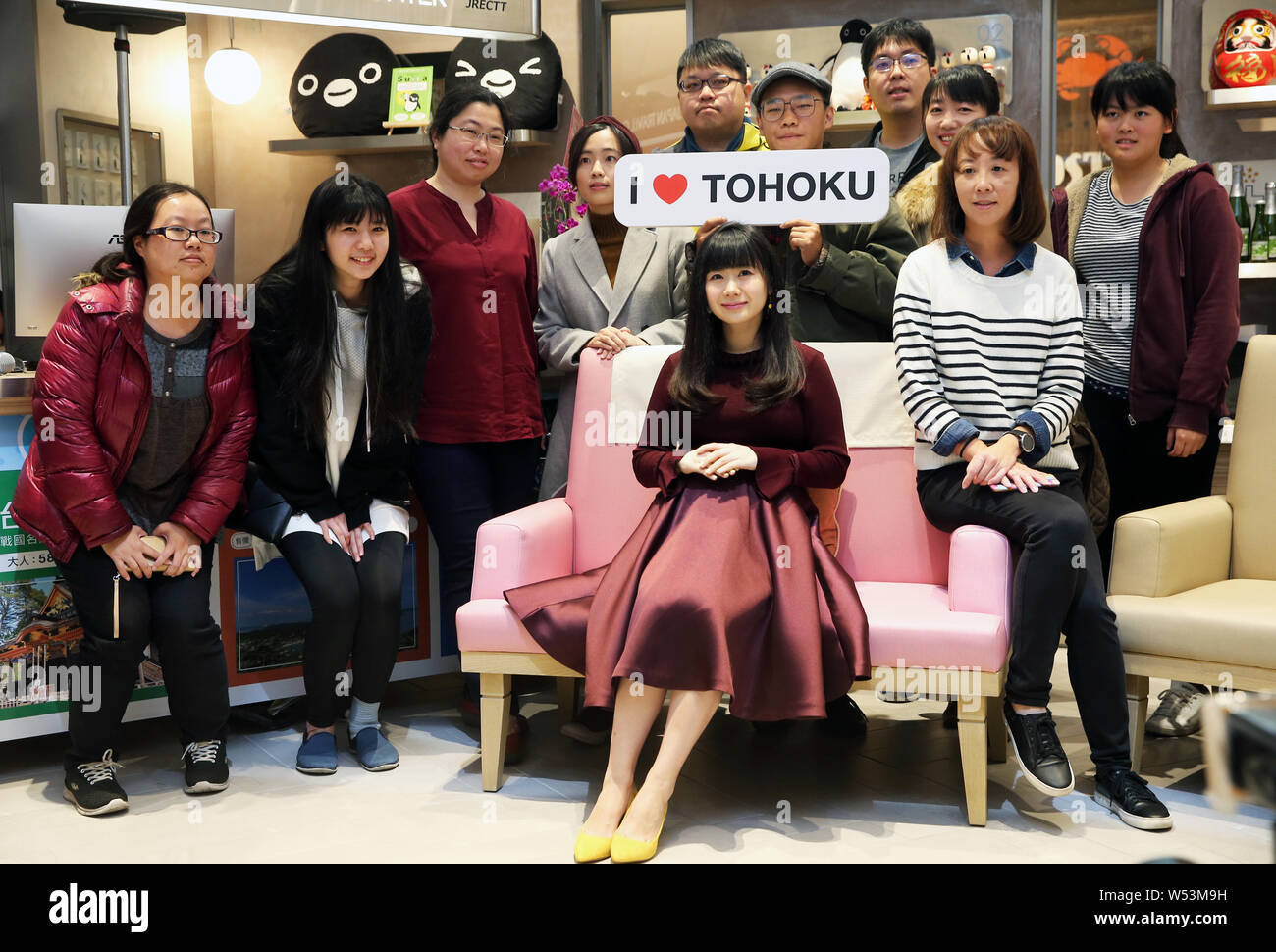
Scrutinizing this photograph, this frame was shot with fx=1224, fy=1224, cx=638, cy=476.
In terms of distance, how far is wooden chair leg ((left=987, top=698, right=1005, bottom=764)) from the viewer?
120 inches

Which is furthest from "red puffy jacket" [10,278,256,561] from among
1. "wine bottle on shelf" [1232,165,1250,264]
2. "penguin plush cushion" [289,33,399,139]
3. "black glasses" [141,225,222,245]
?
"wine bottle on shelf" [1232,165,1250,264]

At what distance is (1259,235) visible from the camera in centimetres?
457

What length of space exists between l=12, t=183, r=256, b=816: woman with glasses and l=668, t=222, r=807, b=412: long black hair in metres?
1.11

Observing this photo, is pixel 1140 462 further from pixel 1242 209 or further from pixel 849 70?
pixel 849 70

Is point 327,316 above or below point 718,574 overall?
above

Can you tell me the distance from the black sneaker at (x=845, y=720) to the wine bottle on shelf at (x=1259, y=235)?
2519 millimetres

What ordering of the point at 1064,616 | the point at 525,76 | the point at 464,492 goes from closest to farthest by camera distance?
the point at 1064,616 → the point at 464,492 → the point at 525,76

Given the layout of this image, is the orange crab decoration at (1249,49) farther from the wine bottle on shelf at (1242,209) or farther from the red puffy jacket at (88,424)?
the red puffy jacket at (88,424)

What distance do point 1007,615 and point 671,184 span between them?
124 cm

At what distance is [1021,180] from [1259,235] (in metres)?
2.25

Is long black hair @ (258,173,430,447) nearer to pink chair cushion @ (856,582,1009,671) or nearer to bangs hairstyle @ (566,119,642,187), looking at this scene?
bangs hairstyle @ (566,119,642,187)

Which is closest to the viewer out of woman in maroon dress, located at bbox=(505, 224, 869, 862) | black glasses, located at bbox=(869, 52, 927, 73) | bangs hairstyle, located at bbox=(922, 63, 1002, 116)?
woman in maroon dress, located at bbox=(505, 224, 869, 862)

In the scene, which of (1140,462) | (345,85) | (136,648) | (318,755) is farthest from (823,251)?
(345,85)

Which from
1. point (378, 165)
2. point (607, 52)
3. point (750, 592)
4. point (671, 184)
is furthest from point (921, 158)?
point (378, 165)
